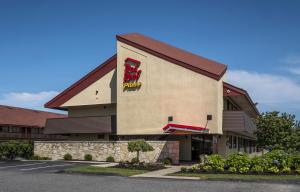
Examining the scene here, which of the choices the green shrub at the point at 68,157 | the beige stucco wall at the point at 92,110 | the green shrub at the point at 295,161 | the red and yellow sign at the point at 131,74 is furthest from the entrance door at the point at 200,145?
the green shrub at the point at 295,161

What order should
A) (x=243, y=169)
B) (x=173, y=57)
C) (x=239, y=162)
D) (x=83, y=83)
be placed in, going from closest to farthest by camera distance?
(x=243, y=169) < (x=239, y=162) < (x=173, y=57) < (x=83, y=83)

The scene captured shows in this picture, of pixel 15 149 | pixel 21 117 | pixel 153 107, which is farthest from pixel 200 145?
pixel 21 117

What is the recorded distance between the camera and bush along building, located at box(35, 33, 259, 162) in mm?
32344

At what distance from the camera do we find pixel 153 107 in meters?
34.5

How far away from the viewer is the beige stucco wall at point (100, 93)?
126ft

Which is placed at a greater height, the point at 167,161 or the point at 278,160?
the point at 278,160

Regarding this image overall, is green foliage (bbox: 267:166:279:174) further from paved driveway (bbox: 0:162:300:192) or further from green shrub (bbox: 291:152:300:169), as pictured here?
paved driveway (bbox: 0:162:300:192)

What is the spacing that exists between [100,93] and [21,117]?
2584cm

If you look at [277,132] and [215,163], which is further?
[277,132]

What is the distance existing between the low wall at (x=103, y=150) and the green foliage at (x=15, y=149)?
0.68 metres

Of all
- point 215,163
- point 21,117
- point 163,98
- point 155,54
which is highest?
point 155,54

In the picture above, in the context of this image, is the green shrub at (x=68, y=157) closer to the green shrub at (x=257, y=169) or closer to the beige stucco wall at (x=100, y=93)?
the beige stucco wall at (x=100, y=93)

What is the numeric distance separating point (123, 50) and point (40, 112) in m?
36.5

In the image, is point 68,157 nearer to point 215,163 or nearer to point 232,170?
point 215,163
